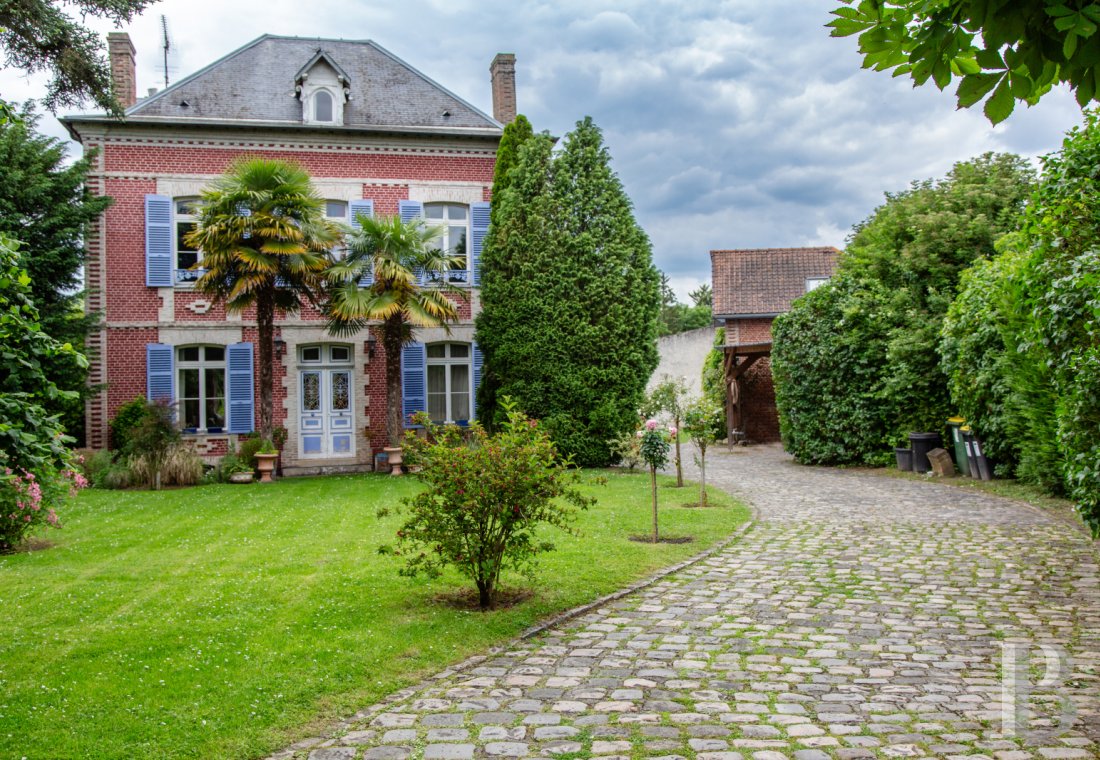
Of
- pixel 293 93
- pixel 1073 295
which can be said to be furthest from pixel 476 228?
pixel 1073 295

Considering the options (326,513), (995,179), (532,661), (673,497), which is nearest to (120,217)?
(326,513)

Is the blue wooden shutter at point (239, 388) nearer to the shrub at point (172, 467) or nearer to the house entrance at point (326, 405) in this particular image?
the house entrance at point (326, 405)

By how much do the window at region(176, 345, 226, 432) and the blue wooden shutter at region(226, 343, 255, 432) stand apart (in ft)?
1.00

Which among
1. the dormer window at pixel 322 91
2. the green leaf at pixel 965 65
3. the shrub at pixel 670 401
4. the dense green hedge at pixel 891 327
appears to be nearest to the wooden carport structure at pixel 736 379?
the dense green hedge at pixel 891 327

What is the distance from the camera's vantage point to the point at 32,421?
470 centimetres

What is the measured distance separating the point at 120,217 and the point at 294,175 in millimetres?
5436

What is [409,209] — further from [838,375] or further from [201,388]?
[838,375]

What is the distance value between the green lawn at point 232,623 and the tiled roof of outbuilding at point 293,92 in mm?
12219

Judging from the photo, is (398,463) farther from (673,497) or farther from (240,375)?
(673,497)

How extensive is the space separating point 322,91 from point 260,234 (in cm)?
589

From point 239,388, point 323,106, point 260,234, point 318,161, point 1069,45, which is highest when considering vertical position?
point 323,106

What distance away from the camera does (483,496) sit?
6.09 m

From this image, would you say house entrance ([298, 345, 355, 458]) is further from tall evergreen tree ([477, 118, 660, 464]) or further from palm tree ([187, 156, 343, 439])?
tall evergreen tree ([477, 118, 660, 464])

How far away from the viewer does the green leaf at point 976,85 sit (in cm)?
293
